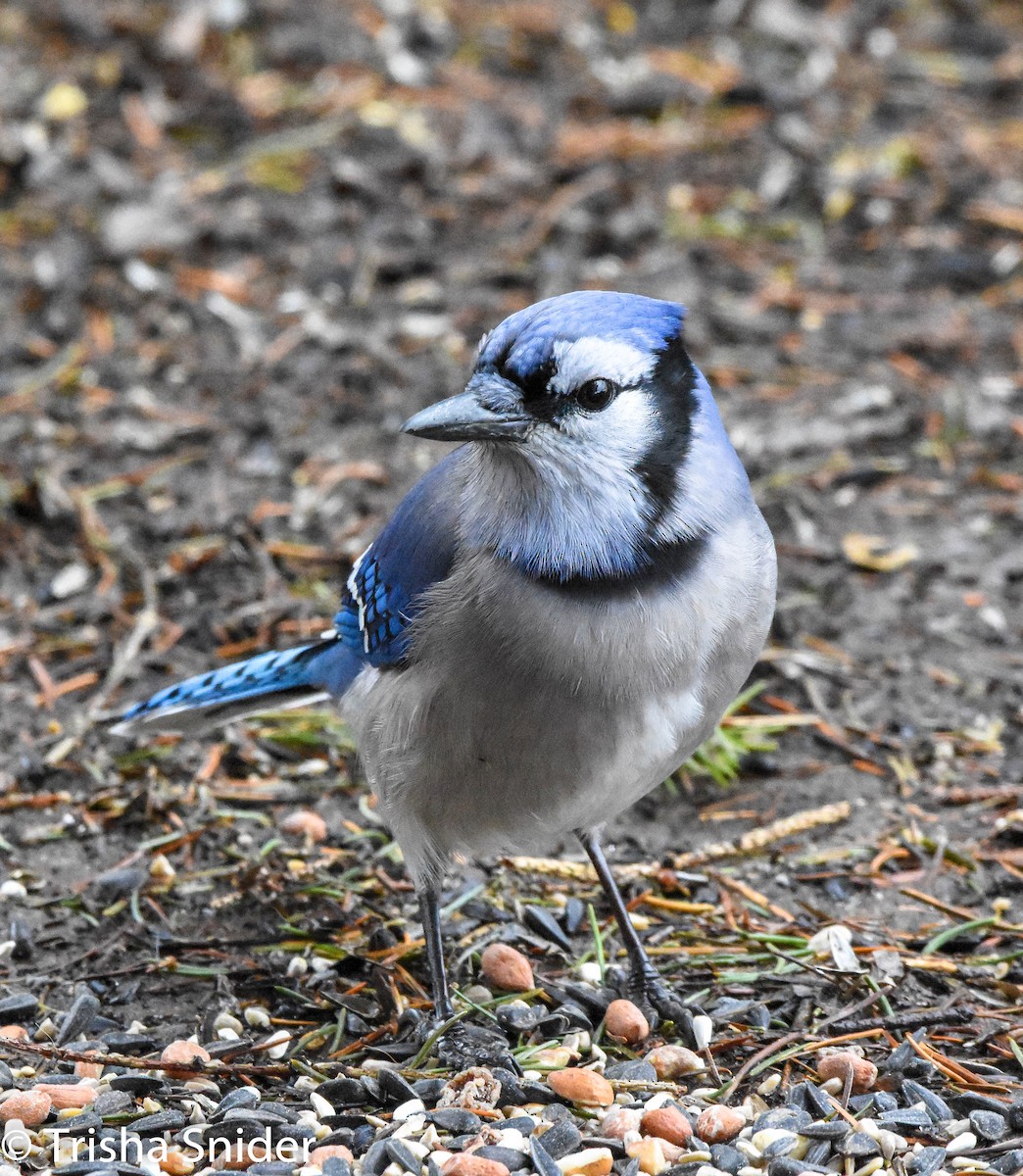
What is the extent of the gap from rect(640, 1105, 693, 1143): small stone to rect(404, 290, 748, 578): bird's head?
0.89 metres

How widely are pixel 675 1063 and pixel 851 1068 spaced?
30cm

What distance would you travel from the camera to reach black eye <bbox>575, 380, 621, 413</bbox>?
2680 millimetres

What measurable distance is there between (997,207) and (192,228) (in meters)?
2.97

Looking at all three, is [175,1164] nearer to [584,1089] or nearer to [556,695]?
[584,1089]

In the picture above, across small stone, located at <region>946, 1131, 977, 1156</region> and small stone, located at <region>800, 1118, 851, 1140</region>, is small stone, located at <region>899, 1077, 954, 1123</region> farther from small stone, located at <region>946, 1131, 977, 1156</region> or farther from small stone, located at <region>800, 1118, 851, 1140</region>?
small stone, located at <region>800, 1118, 851, 1140</region>

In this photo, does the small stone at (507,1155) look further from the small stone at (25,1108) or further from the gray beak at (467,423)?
the gray beak at (467,423)

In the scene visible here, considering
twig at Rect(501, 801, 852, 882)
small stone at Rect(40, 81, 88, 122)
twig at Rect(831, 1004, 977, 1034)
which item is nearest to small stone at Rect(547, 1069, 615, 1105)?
twig at Rect(831, 1004, 977, 1034)

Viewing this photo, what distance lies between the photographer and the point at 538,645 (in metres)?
2.72

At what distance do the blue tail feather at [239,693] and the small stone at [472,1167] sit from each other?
1.24 metres

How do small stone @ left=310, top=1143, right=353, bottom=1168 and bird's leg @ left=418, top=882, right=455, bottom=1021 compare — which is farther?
bird's leg @ left=418, top=882, right=455, bottom=1021

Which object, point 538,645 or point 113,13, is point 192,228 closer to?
point 113,13

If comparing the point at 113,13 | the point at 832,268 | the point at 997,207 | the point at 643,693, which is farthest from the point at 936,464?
the point at 113,13

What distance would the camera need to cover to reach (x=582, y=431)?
2.69m

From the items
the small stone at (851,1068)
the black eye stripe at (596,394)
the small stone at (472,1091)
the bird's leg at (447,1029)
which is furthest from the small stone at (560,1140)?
the black eye stripe at (596,394)
